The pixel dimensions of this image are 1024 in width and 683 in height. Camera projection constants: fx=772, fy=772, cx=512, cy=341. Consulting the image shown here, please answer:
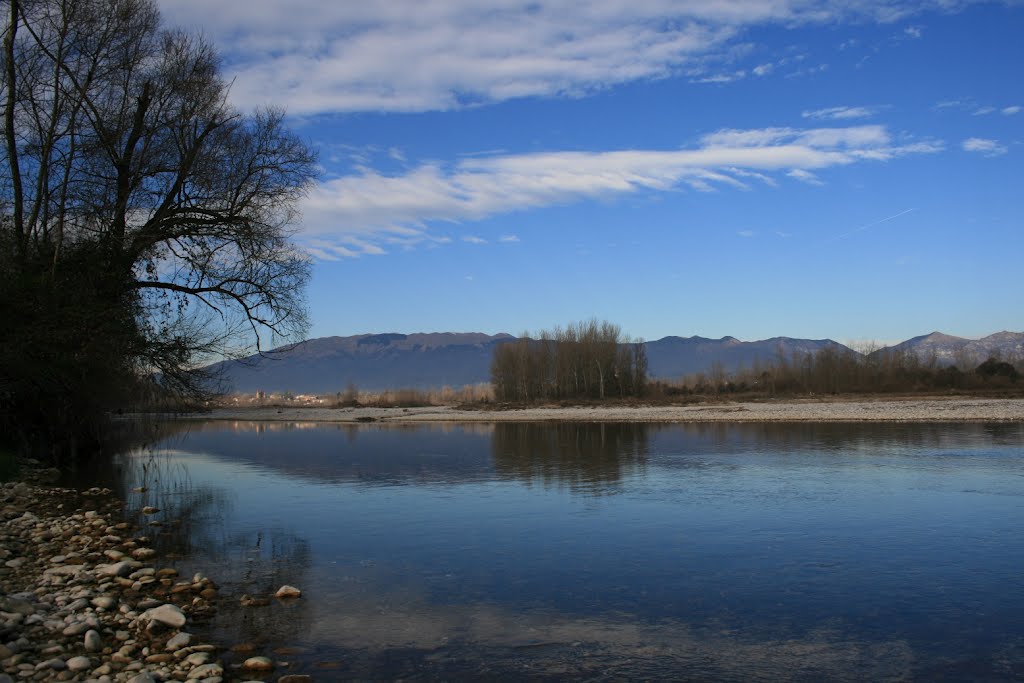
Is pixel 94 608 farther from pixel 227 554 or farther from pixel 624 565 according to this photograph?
pixel 624 565

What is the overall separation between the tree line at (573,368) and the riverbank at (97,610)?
66025 millimetres

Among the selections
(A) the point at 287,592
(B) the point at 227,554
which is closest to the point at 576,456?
(B) the point at 227,554

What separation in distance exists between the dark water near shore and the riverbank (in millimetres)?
494

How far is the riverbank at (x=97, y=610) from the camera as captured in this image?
6051 millimetres

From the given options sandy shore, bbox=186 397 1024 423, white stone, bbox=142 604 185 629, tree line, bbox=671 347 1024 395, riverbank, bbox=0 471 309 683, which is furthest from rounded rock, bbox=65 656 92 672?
tree line, bbox=671 347 1024 395

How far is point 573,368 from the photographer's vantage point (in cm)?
7819

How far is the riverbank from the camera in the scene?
6051 mm

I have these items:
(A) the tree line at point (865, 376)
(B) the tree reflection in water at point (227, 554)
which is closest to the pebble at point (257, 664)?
(B) the tree reflection in water at point (227, 554)

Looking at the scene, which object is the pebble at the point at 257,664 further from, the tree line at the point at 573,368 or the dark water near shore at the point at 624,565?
the tree line at the point at 573,368

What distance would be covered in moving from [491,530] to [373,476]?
8.63 m

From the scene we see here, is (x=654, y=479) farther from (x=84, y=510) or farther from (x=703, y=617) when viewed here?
(x=84, y=510)

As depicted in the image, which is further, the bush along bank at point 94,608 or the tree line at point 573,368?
the tree line at point 573,368

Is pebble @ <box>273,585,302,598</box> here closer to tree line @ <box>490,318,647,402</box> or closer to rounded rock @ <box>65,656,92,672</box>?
rounded rock @ <box>65,656,92,672</box>

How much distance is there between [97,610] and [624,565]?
19.7ft
